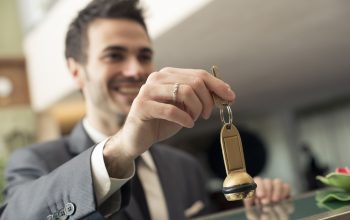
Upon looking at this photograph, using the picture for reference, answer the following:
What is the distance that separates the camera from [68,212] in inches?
22.2

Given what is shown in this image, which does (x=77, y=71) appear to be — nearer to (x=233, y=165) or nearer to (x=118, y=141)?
(x=118, y=141)

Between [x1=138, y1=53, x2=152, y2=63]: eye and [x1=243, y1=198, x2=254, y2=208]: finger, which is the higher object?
[x1=138, y1=53, x2=152, y2=63]: eye

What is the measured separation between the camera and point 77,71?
42.1 inches

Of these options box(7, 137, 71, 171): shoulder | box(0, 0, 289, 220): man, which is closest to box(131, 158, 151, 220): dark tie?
box(0, 0, 289, 220): man

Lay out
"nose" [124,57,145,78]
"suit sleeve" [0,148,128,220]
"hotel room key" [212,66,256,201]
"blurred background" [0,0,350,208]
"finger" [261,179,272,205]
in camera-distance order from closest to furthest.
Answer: "hotel room key" [212,66,256,201]
"suit sleeve" [0,148,128,220]
"finger" [261,179,272,205]
"nose" [124,57,145,78]
"blurred background" [0,0,350,208]

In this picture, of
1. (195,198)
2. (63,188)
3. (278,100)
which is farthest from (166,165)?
(278,100)

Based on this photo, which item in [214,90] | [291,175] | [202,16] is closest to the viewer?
[214,90]

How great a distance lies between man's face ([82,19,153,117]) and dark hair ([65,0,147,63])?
2cm

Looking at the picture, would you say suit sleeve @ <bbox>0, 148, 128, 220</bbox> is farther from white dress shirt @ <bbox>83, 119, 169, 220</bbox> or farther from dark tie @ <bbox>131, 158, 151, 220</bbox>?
dark tie @ <bbox>131, 158, 151, 220</bbox>

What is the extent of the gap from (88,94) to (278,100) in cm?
358

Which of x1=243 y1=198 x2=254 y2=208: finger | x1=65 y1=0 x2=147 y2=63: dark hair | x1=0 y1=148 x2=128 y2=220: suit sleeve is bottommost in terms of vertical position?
x1=243 y1=198 x2=254 y2=208: finger

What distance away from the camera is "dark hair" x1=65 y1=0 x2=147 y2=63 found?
3.29 ft

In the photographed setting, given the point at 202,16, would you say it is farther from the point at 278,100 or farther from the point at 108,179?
the point at 278,100

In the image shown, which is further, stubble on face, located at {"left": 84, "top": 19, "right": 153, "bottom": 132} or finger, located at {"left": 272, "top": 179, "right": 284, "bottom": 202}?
stubble on face, located at {"left": 84, "top": 19, "right": 153, "bottom": 132}
